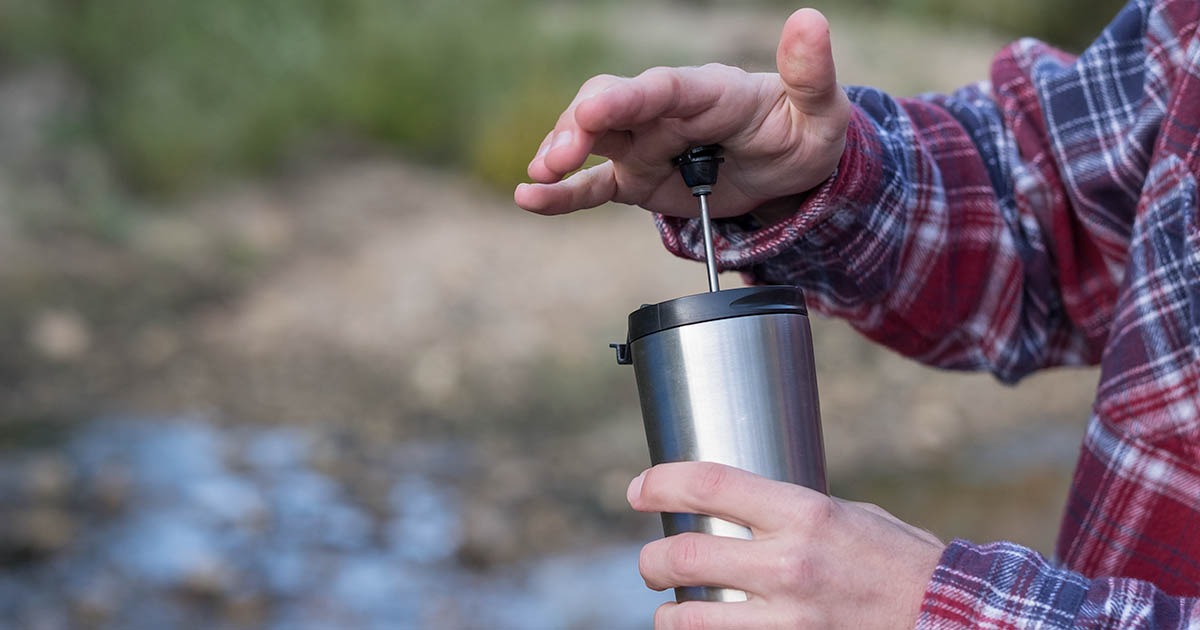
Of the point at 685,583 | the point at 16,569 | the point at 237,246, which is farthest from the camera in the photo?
the point at 237,246

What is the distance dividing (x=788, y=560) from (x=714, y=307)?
0.52ft

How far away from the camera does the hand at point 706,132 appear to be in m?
0.71

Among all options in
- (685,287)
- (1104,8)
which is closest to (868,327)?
(685,287)

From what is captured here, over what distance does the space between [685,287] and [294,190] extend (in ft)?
5.95

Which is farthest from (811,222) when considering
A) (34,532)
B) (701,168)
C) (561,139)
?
(34,532)

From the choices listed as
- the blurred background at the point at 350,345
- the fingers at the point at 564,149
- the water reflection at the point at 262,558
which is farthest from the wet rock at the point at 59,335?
the fingers at the point at 564,149

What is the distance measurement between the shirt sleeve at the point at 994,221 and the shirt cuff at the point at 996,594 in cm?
32

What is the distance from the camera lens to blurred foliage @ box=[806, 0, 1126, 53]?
7.33 m

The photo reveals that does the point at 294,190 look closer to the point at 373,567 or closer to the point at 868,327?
the point at 373,567

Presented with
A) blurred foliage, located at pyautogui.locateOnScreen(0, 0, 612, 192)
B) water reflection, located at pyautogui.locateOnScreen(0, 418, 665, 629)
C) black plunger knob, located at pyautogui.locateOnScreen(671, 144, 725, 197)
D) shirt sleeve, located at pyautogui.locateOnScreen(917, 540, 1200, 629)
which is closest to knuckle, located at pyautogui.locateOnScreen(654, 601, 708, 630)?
shirt sleeve, located at pyautogui.locateOnScreen(917, 540, 1200, 629)

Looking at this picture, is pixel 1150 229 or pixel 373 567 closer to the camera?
pixel 1150 229

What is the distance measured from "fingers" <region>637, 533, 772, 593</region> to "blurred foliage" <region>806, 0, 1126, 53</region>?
7.10m

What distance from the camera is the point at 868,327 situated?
3.50 ft

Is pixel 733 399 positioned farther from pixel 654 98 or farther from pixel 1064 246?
pixel 1064 246
